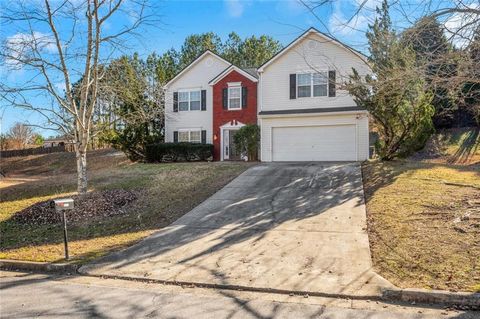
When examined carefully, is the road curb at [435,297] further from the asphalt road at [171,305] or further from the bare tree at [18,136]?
the bare tree at [18,136]

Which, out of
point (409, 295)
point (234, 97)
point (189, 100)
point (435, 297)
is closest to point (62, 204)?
point (409, 295)

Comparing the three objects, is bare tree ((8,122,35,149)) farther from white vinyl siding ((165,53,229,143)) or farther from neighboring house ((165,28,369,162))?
neighboring house ((165,28,369,162))

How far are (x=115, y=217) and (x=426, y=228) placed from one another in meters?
8.11

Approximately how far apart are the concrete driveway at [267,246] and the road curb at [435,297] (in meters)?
0.25

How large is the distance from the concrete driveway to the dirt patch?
2721 mm

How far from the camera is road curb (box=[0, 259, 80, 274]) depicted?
7370mm

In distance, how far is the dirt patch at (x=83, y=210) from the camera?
11344 millimetres

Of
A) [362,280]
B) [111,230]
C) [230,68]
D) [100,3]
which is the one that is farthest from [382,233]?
[230,68]

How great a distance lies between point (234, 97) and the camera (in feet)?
77.3

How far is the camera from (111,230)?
10.1m

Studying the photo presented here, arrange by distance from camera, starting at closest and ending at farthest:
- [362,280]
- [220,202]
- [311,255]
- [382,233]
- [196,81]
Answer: [362,280] < [311,255] < [382,233] < [220,202] < [196,81]

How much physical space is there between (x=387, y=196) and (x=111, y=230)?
7697 mm

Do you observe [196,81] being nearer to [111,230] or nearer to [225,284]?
[111,230]

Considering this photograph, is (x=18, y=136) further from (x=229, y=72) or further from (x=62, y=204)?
(x=62, y=204)
